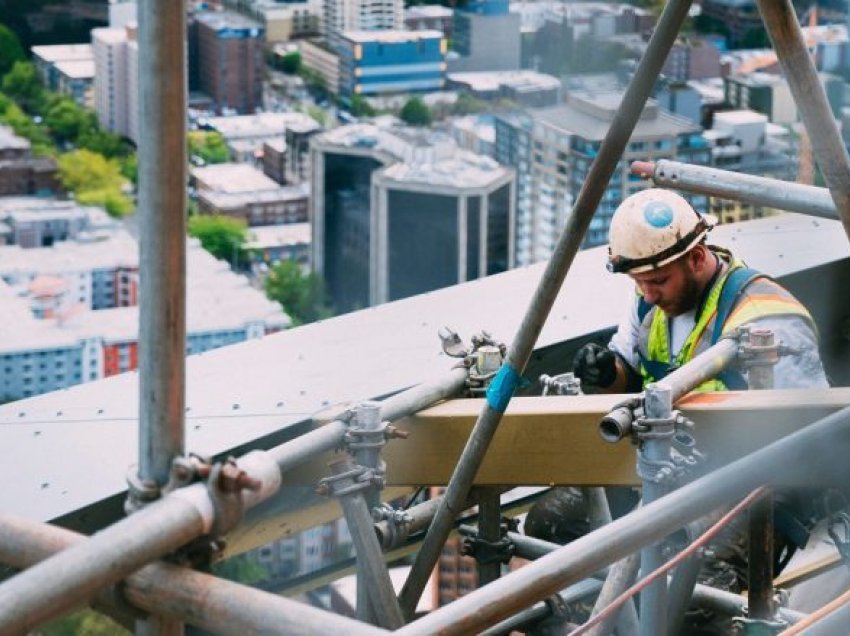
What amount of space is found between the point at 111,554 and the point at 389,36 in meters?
26.5

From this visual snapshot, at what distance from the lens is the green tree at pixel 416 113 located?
2556 centimetres

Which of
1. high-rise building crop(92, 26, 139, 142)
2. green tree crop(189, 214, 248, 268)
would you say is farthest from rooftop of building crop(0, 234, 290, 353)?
high-rise building crop(92, 26, 139, 142)

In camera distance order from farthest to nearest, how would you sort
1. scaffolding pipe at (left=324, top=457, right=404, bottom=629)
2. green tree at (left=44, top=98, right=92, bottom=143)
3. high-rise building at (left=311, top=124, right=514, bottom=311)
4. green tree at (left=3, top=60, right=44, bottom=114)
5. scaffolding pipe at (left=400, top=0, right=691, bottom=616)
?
green tree at (left=44, top=98, right=92, bottom=143), green tree at (left=3, top=60, right=44, bottom=114), high-rise building at (left=311, top=124, right=514, bottom=311), scaffolding pipe at (left=324, top=457, right=404, bottom=629), scaffolding pipe at (left=400, top=0, right=691, bottom=616)

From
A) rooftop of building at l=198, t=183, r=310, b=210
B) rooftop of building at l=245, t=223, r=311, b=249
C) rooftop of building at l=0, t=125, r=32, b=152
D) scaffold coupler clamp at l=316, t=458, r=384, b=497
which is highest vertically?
scaffold coupler clamp at l=316, t=458, r=384, b=497

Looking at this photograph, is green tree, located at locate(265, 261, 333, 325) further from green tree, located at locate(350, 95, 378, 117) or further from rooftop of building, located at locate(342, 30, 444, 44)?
rooftop of building, located at locate(342, 30, 444, 44)

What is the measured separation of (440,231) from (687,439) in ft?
64.3

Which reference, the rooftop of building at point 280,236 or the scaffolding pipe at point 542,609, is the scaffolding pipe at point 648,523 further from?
the rooftop of building at point 280,236

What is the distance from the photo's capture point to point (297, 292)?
926 inches

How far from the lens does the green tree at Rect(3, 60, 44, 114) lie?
2697 centimetres

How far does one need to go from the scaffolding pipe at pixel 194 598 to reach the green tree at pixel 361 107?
25.7 m

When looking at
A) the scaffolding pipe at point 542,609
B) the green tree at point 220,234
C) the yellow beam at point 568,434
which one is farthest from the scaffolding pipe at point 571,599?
the green tree at point 220,234

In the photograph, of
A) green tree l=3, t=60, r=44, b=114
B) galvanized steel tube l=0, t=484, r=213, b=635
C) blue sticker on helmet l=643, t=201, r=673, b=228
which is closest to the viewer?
galvanized steel tube l=0, t=484, r=213, b=635

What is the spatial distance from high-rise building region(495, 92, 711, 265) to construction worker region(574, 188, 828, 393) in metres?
5.32

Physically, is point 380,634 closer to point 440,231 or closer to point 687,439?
point 687,439
